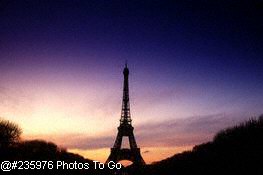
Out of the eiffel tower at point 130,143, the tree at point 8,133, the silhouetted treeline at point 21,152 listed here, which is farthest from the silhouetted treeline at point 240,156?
the eiffel tower at point 130,143

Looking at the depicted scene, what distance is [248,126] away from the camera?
18.2 meters

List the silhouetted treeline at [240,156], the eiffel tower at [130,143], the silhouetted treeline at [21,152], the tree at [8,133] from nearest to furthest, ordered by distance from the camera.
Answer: the silhouetted treeline at [240,156] → the silhouetted treeline at [21,152] → the tree at [8,133] → the eiffel tower at [130,143]

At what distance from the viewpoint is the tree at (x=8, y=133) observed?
26891 mm

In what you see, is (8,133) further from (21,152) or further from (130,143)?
(130,143)

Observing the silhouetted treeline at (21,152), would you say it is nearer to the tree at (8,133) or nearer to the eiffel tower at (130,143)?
the tree at (8,133)

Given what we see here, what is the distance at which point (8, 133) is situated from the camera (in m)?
27.6

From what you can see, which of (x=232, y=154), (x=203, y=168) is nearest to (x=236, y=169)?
(x=232, y=154)

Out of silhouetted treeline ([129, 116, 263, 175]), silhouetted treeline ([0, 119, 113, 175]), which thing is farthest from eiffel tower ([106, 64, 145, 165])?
silhouetted treeline ([129, 116, 263, 175])

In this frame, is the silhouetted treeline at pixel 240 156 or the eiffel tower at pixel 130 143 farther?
the eiffel tower at pixel 130 143

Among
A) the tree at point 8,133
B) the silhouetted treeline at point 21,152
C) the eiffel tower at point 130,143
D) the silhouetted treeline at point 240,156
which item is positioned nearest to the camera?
the silhouetted treeline at point 240,156

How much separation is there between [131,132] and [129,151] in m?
3.89

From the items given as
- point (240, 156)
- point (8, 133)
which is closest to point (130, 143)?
point (8, 133)

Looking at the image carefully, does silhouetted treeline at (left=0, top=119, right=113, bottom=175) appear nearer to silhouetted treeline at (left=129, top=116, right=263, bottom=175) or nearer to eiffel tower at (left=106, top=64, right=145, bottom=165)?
silhouetted treeline at (left=129, top=116, right=263, bottom=175)

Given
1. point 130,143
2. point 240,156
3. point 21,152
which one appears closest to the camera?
point 240,156
